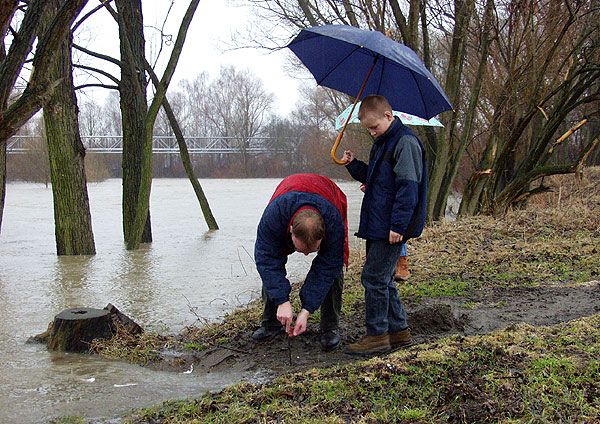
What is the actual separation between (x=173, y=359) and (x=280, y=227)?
1.48m

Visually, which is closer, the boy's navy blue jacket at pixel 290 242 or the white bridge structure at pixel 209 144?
the boy's navy blue jacket at pixel 290 242

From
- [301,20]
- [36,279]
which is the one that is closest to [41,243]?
[36,279]

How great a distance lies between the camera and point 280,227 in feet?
14.8

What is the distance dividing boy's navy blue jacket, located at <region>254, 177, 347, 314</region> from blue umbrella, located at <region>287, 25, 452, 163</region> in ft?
2.73

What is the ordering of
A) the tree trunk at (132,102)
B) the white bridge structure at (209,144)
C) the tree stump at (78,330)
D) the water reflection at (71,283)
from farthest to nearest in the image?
the white bridge structure at (209,144) < the tree trunk at (132,102) < the water reflection at (71,283) < the tree stump at (78,330)

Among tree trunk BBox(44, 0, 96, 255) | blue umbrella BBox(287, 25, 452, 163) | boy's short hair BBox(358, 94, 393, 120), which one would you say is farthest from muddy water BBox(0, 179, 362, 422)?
blue umbrella BBox(287, 25, 452, 163)

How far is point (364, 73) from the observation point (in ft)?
18.4

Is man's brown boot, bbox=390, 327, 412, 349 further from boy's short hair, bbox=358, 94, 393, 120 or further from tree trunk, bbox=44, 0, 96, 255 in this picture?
tree trunk, bbox=44, 0, 96, 255

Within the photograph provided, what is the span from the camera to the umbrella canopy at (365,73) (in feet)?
17.3

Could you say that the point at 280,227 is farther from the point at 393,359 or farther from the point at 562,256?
the point at 562,256

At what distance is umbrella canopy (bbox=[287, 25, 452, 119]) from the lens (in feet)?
17.3

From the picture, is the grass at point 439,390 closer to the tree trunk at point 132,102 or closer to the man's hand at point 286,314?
the man's hand at point 286,314

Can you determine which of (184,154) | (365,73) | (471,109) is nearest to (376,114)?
(365,73)

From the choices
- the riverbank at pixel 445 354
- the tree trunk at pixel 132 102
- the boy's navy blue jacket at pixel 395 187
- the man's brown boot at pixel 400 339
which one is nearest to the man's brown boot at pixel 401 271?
the riverbank at pixel 445 354
